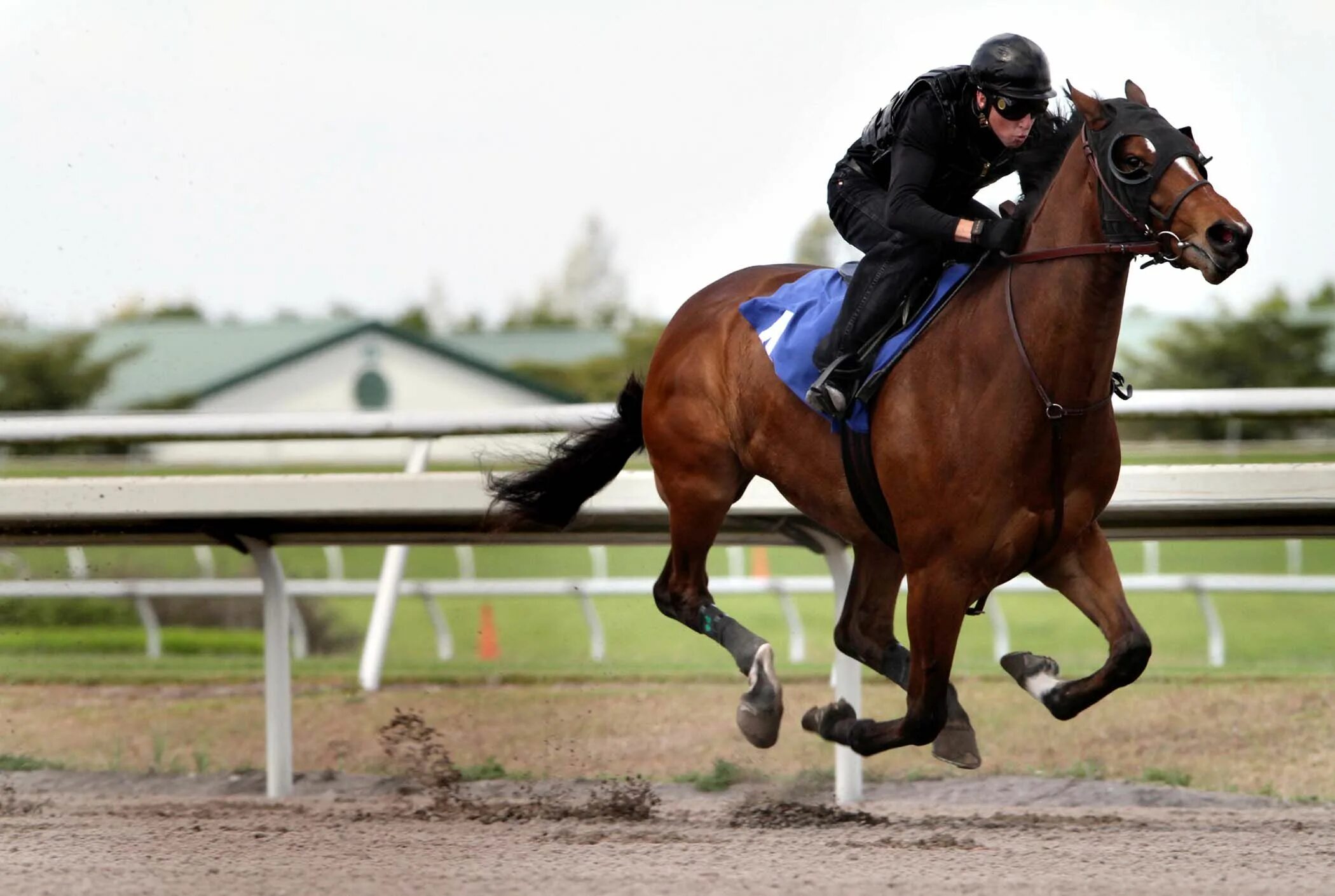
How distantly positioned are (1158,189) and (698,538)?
5.29ft

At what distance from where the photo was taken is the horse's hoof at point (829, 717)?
13.2 ft

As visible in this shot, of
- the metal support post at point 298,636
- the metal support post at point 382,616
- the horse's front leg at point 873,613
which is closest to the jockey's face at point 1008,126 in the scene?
the horse's front leg at point 873,613

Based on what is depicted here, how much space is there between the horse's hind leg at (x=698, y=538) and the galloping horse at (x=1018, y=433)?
5 centimetres

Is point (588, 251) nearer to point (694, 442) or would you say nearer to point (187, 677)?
point (187, 677)

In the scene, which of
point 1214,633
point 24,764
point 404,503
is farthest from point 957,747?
point 1214,633

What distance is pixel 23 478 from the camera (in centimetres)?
482

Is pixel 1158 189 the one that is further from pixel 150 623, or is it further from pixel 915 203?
pixel 150 623

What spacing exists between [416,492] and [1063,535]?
189cm

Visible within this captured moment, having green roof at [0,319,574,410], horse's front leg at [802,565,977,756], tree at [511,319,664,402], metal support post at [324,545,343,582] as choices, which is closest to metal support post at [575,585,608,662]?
metal support post at [324,545,343,582]

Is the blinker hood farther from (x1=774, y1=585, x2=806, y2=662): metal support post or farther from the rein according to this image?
(x1=774, y1=585, x2=806, y2=662): metal support post

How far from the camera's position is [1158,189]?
3.24m

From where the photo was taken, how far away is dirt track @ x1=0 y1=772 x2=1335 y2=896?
3318 mm

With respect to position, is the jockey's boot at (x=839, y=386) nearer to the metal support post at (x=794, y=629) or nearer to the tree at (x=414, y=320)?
the metal support post at (x=794, y=629)

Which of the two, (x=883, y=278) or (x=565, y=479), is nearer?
(x=883, y=278)
